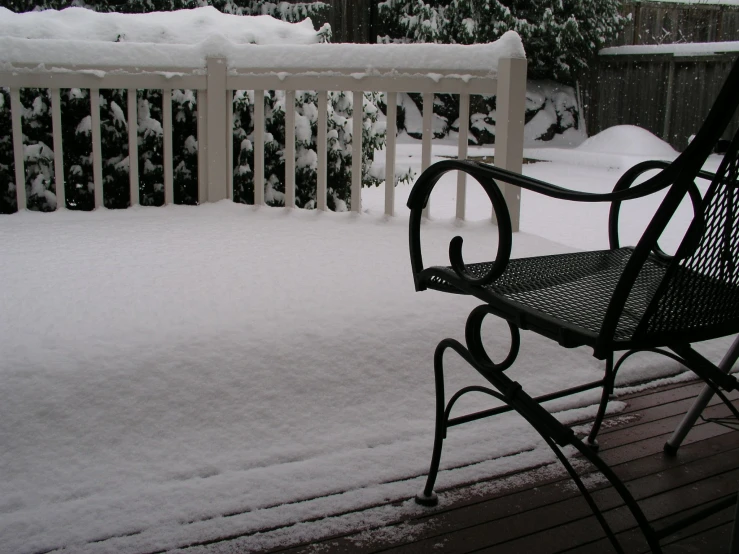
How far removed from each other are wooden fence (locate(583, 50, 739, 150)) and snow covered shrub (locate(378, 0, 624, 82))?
0.53 metres

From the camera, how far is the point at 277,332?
2.01 metres

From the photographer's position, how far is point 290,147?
352cm

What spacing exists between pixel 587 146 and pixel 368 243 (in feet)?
28.2

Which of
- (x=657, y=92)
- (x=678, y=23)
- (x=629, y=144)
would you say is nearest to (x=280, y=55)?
(x=629, y=144)

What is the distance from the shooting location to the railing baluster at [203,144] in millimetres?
3633

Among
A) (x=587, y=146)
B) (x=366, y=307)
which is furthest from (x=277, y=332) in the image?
(x=587, y=146)

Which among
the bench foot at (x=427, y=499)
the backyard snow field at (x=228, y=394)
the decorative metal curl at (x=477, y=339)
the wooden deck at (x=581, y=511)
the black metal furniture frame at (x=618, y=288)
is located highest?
the black metal furniture frame at (x=618, y=288)

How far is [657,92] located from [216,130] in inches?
368

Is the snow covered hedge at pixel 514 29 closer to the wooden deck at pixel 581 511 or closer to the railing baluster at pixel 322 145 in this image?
the railing baluster at pixel 322 145

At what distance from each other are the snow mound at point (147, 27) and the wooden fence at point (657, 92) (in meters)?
7.66

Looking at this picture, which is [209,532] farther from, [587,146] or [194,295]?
[587,146]

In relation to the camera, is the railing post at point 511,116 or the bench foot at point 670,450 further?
the railing post at point 511,116

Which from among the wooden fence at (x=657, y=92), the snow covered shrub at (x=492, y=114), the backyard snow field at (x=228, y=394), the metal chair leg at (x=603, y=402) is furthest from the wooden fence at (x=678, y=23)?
the metal chair leg at (x=603, y=402)

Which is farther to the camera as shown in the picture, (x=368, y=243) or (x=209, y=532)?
(x=368, y=243)
